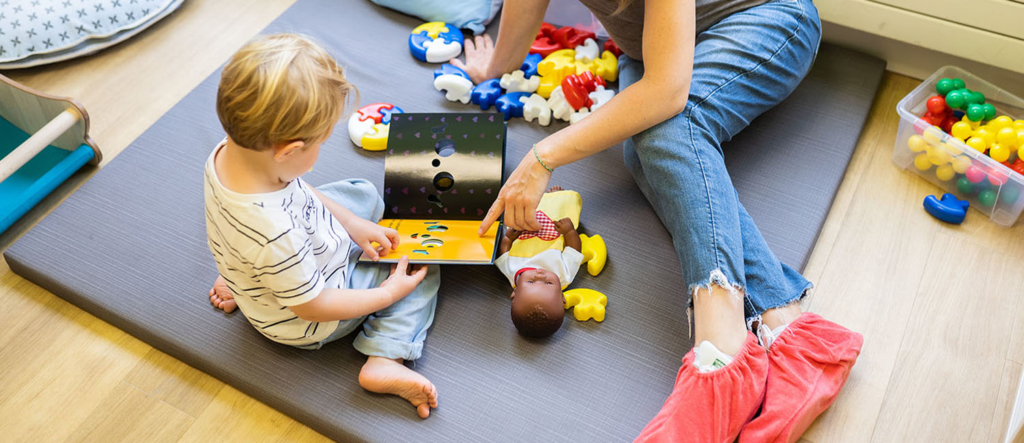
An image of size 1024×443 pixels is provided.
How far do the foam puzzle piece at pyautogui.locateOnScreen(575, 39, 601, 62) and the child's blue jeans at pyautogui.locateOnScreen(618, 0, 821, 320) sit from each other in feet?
0.54

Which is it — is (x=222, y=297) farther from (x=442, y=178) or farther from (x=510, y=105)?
(x=510, y=105)

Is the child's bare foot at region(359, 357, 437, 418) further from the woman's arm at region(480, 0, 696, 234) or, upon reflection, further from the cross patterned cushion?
the cross patterned cushion

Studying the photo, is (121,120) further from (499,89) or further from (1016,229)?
(1016,229)

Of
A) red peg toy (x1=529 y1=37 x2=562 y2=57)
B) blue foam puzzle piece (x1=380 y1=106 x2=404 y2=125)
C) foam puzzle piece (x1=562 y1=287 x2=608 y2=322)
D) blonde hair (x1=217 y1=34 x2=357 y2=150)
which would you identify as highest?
blonde hair (x1=217 y1=34 x2=357 y2=150)

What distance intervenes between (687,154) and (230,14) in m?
1.22

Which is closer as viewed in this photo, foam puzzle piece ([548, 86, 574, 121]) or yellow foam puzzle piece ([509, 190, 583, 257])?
yellow foam puzzle piece ([509, 190, 583, 257])

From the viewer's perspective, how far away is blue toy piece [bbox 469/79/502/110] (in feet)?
5.01

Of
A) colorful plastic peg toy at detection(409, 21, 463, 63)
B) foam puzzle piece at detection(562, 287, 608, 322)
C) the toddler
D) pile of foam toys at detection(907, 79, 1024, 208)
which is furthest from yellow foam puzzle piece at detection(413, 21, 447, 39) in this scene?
pile of foam toys at detection(907, 79, 1024, 208)

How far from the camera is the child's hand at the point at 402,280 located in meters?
1.13

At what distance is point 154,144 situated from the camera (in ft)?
4.96

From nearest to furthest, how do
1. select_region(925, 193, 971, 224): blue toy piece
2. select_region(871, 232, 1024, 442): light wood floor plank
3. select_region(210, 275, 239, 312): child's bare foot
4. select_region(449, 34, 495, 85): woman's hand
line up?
select_region(871, 232, 1024, 442): light wood floor plank
select_region(210, 275, 239, 312): child's bare foot
select_region(925, 193, 971, 224): blue toy piece
select_region(449, 34, 495, 85): woman's hand

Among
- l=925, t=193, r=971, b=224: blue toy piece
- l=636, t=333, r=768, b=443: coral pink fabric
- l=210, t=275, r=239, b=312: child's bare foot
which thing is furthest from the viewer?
l=925, t=193, r=971, b=224: blue toy piece

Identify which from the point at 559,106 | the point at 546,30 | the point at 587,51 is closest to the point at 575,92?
the point at 559,106

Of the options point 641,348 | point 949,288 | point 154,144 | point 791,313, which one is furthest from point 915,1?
point 154,144
